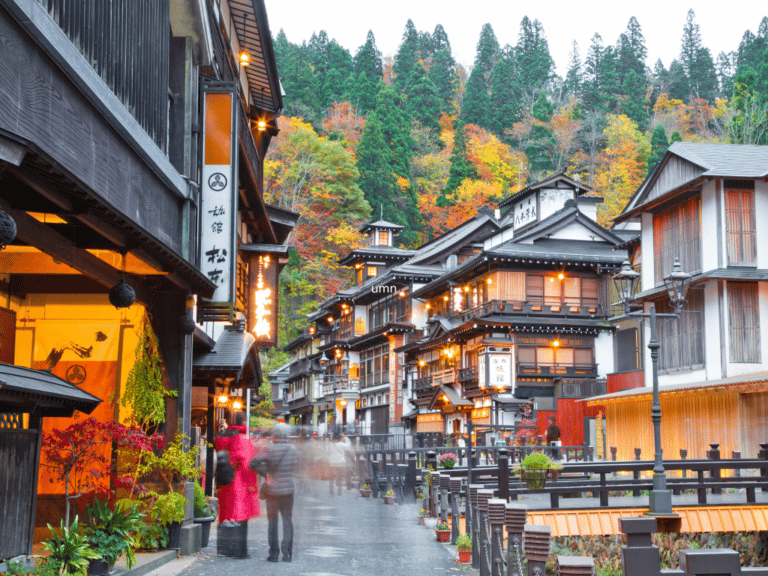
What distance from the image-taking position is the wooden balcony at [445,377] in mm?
50438

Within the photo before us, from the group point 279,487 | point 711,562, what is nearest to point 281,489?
point 279,487

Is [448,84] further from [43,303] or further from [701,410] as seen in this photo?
[43,303]

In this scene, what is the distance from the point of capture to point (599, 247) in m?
49.0

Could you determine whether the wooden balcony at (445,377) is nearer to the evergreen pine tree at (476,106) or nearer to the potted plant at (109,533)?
the evergreen pine tree at (476,106)

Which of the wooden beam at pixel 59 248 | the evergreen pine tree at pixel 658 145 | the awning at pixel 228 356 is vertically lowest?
the awning at pixel 228 356

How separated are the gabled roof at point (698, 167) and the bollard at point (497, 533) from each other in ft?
65.0

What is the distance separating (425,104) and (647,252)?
203ft

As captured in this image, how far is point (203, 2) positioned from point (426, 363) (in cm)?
4394

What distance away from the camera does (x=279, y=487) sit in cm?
1200

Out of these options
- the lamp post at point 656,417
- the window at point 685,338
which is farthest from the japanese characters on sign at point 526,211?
the lamp post at point 656,417

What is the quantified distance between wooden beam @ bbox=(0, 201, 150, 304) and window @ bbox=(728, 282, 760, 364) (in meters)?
22.8

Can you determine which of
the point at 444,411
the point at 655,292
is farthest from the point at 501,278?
the point at 655,292

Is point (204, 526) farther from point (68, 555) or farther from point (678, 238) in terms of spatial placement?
point (678, 238)

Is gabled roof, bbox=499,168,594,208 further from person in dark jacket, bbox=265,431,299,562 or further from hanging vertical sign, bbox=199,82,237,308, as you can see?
person in dark jacket, bbox=265,431,299,562
